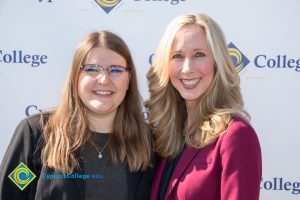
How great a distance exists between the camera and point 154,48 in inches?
111

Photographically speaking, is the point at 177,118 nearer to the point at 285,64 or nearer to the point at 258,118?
the point at 258,118

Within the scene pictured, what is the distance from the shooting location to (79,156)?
6.38 ft

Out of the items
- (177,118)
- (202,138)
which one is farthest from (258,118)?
(202,138)

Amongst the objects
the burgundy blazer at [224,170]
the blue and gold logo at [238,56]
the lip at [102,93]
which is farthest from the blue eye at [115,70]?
the blue and gold logo at [238,56]

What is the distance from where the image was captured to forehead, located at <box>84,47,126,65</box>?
6.45ft

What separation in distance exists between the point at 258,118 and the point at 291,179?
507 millimetres

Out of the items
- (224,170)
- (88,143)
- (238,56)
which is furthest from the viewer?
(238,56)

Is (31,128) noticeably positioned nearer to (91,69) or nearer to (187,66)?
(91,69)

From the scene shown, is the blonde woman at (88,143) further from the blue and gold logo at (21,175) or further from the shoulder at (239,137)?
the shoulder at (239,137)

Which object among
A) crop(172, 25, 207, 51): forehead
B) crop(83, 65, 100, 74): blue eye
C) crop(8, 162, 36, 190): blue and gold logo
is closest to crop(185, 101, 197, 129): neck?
crop(172, 25, 207, 51): forehead

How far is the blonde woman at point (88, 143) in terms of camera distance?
1.89 meters

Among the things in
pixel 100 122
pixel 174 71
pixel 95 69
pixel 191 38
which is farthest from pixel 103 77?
pixel 191 38

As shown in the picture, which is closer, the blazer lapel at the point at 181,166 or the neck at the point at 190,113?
the blazer lapel at the point at 181,166

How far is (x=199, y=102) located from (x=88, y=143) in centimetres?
64
